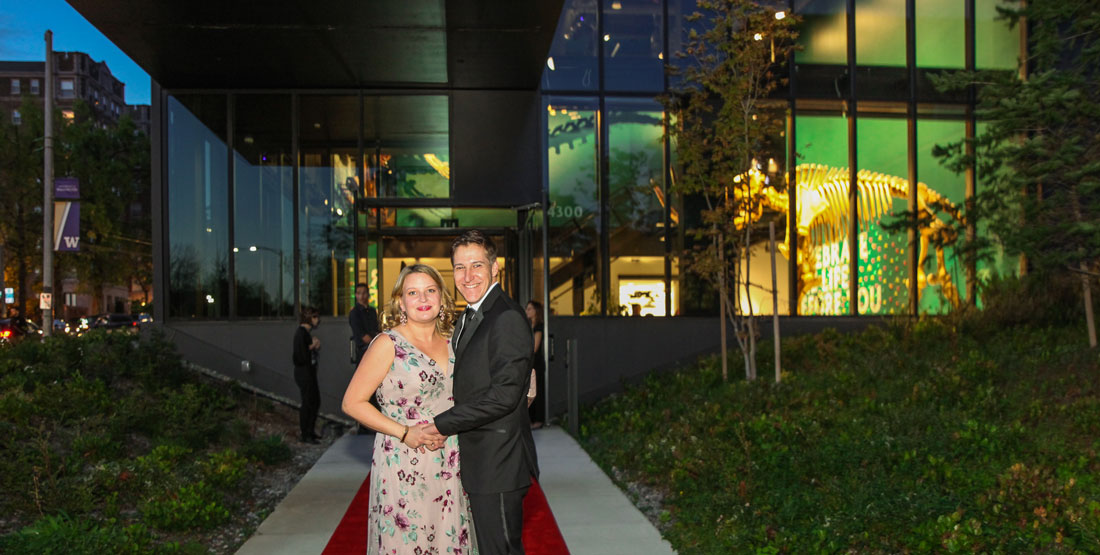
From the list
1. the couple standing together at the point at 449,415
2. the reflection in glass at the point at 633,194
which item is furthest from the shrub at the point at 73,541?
the reflection in glass at the point at 633,194

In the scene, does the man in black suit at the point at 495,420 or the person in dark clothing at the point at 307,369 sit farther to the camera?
A: the person in dark clothing at the point at 307,369

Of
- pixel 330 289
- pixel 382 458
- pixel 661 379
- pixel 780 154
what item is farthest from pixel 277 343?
pixel 382 458

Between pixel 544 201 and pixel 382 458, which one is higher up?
pixel 544 201

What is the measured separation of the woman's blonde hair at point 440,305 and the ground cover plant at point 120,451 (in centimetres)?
279

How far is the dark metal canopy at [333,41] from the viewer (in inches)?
438

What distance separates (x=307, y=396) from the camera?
12.5m

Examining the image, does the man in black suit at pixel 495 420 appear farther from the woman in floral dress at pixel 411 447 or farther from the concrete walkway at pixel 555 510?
the concrete walkway at pixel 555 510

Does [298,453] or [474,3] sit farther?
[298,453]

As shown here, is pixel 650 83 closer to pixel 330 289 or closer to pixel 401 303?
pixel 330 289

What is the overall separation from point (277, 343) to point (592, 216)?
5.45 m

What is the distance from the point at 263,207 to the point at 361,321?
14.4 feet

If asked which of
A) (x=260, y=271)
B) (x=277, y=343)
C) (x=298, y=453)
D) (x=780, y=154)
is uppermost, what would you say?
(x=780, y=154)

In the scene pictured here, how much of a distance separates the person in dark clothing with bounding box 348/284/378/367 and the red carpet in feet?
13.0

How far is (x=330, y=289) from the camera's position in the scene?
51.9 feet
